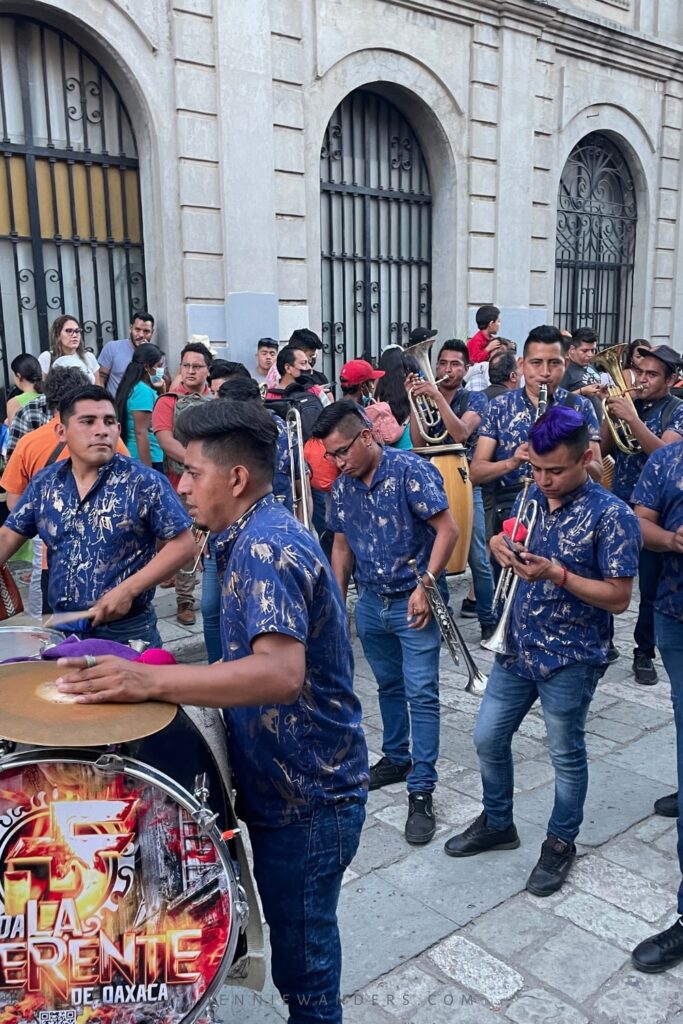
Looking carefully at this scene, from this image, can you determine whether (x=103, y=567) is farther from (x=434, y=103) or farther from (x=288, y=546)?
(x=434, y=103)

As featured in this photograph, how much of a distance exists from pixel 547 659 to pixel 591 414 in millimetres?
1983

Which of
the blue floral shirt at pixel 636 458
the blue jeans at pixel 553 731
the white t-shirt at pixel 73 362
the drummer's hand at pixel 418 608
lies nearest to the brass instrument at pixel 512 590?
the blue jeans at pixel 553 731

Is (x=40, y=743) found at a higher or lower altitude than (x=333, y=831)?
higher

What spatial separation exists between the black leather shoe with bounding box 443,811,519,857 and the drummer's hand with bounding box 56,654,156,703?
93.0 inches

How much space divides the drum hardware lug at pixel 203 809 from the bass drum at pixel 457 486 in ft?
13.6

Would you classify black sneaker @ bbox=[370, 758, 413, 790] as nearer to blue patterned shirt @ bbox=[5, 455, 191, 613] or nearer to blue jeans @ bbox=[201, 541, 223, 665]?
blue jeans @ bbox=[201, 541, 223, 665]

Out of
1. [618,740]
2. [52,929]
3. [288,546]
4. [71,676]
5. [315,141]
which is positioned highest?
[315,141]

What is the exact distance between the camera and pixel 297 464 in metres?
5.23

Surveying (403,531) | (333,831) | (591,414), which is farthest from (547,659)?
(591,414)

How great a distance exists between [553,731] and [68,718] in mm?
2217

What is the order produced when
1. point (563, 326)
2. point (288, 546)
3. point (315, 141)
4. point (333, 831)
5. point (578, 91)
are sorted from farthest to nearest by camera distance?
point (563, 326), point (578, 91), point (315, 141), point (333, 831), point (288, 546)

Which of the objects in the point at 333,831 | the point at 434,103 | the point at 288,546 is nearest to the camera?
the point at 288,546

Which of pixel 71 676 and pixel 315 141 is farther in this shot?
pixel 315 141

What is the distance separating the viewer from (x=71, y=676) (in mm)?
1817
